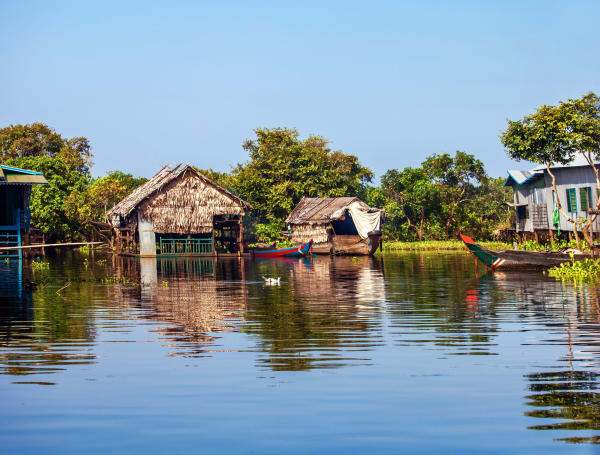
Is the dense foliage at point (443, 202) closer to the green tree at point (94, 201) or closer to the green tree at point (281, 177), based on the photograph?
the green tree at point (281, 177)

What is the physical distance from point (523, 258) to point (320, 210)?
19.7 m

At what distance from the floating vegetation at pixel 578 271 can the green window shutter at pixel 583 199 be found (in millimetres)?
6650

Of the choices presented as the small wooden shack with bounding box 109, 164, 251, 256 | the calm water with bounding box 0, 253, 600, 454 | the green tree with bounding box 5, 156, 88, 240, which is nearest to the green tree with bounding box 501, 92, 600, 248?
the calm water with bounding box 0, 253, 600, 454

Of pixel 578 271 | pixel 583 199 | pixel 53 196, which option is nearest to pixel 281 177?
pixel 53 196

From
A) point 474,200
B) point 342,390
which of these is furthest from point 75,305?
point 474,200

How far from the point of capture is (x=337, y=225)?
144 feet

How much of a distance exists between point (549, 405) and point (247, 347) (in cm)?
432

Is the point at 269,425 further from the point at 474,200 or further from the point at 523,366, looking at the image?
the point at 474,200

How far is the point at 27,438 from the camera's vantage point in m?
5.55

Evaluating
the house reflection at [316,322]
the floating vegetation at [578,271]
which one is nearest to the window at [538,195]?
the floating vegetation at [578,271]

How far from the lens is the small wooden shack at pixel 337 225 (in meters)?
38.7

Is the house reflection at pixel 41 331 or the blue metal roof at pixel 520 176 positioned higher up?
the blue metal roof at pixel 520 176

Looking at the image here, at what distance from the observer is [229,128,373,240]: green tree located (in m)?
48.2

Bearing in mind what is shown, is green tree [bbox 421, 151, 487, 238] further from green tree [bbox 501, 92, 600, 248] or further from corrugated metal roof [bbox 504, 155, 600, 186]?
green tree [bbox 501, 92, 600, 248]
